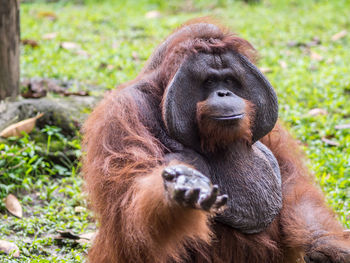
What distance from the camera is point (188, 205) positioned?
2164mm

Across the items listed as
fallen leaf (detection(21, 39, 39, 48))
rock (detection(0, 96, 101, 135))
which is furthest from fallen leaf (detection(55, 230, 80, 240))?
fallen leaf (detection(21, 39, 39, 48))

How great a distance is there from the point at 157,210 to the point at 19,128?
2.54 m

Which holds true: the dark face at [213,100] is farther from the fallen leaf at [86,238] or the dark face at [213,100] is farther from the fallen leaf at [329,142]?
the fallen leaf at [329,142]

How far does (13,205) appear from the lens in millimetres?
4160

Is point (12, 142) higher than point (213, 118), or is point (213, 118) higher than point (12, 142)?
point (213, 118)

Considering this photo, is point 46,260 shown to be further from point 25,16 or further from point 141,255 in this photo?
point 25,16

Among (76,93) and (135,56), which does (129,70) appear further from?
(76,93)

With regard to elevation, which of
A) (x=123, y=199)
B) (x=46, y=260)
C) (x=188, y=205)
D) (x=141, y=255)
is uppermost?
(x=188, y=205)

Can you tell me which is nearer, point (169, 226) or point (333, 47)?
point (169, 226)

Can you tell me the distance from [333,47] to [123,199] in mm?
5161

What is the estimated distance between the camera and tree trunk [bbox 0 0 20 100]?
4.85m

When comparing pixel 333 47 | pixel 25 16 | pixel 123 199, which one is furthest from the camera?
pixel 25 16

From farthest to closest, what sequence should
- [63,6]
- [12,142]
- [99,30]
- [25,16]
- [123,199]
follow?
[63,6]
[25,16]
[99,30]
[12,142]
[123,199]

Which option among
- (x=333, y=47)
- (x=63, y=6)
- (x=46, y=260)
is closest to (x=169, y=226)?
(x=46, y=260)
